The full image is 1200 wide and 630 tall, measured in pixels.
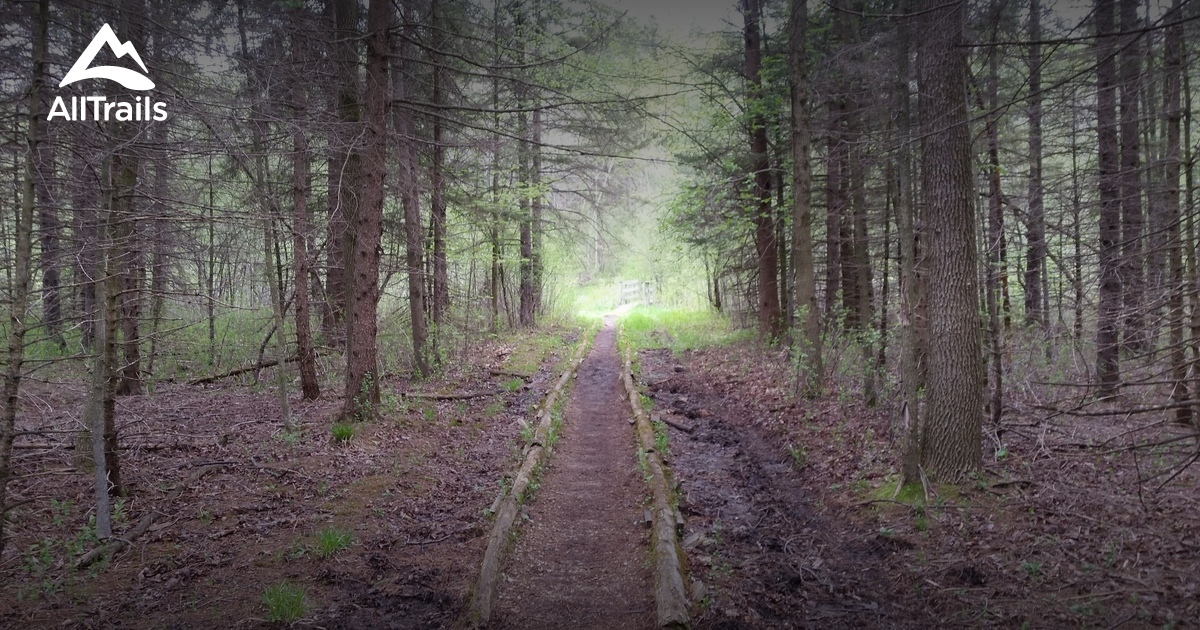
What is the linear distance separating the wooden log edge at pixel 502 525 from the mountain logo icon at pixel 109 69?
4806 mm

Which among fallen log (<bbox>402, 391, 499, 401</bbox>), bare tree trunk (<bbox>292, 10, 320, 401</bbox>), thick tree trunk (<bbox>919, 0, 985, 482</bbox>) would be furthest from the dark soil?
bare tree trunk (<bbox>292, 10, 320, 401</bbox>)

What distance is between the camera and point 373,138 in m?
9.02

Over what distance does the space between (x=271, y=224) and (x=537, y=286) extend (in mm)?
18443

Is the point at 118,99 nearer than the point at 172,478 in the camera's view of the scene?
Yes

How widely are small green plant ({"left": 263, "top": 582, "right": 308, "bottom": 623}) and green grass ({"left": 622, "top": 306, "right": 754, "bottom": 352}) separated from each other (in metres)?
15.0

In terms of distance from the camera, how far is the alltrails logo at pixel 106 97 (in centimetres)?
500

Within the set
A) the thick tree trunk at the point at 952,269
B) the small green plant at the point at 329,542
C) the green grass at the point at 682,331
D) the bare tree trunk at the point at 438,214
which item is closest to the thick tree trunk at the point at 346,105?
the bare tree trunk at the point at 438,214

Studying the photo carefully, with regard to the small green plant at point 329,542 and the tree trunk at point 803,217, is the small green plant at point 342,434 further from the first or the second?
the tree trunk at point 803,217

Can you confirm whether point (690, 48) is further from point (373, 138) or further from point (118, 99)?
point (118, 99)

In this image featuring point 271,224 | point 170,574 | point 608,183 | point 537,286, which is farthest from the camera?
point 537,286

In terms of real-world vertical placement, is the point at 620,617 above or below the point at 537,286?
below

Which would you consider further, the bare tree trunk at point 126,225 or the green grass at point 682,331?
the green grass at point 682,331

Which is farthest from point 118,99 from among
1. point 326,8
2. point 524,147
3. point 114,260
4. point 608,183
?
point 608,183

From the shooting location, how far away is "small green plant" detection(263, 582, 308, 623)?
4547 millimetres
